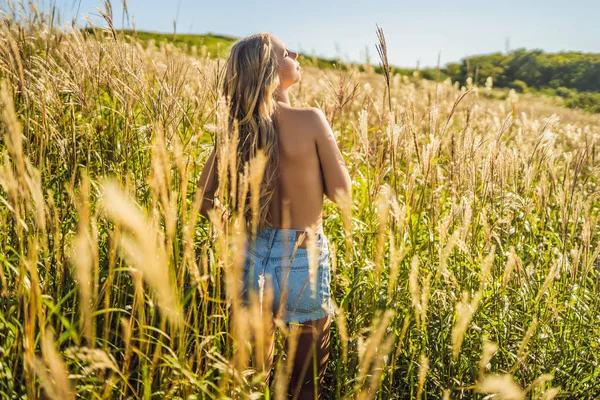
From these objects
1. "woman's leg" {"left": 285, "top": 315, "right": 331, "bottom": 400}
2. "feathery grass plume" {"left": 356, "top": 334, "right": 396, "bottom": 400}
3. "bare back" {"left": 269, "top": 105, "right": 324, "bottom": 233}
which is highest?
"bare back" {"left": 269, "top": 105, "right": 324, "bottom": 233}

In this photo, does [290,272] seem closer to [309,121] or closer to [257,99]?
→ [309,121]

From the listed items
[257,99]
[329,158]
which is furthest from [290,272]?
[257,99]

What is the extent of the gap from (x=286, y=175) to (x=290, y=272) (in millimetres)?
505

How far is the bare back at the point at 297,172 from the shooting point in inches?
91.3

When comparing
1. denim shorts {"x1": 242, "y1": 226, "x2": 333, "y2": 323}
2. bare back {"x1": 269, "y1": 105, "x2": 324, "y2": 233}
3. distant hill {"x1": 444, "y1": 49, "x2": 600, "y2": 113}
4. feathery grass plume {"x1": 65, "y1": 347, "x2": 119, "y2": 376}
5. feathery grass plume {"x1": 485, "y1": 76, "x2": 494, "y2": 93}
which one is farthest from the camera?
distant hill {"x1": 444, "y1": 49, "x2": 600, "y2": 113}

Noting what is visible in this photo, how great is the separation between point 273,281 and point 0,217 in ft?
3.99

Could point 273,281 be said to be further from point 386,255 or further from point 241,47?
point 241,47

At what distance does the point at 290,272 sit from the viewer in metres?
2.23

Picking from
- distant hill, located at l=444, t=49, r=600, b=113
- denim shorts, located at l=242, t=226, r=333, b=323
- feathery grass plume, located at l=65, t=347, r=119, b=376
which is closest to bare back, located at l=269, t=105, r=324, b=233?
denim shorts, located at l=242, t=226, r=333, b=323

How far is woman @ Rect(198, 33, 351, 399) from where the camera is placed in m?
2.25

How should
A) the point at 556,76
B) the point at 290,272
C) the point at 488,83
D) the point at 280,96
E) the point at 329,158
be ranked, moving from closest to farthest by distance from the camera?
1. the point at 290,272
2. the point at 329,158
3. the point at 280,96
4. the point at 488,83
5. the point at 556,76

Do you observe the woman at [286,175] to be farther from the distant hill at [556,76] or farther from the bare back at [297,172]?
the distant hill at [556,76]

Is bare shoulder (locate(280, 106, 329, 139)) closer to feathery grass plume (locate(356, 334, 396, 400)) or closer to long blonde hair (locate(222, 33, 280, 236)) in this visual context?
long blonde hair (locate(222, 33, 280, 236))

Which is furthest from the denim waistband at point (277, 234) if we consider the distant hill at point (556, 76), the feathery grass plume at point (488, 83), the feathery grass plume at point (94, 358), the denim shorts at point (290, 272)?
the distant hill at point (556, 76)
